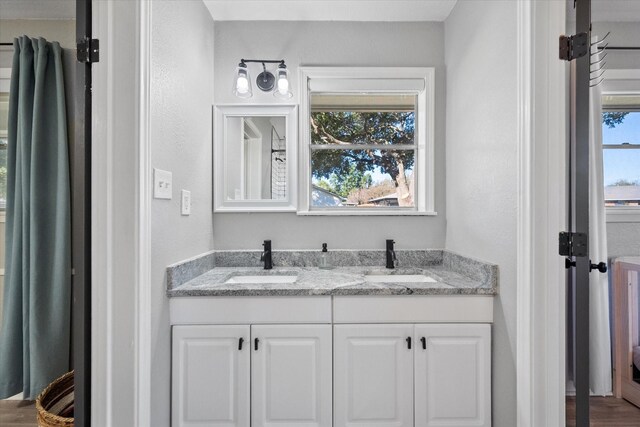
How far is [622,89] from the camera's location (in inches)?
63.2

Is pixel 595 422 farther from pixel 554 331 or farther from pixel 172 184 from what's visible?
pixel 172 184

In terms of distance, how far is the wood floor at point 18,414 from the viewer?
153cm

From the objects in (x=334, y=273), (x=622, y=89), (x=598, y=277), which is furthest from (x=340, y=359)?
(x=622, y=89)

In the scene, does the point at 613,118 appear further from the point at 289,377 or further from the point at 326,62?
the point at 289,377

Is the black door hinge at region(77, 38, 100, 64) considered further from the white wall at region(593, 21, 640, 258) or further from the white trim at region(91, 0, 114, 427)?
the white wall at region(593, 21, 640, 258)

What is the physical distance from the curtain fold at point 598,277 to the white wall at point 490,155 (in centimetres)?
44

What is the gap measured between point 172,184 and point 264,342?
0.89m

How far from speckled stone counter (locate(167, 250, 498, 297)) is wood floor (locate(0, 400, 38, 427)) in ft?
2.84

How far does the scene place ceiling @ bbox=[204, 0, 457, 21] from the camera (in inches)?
81.3

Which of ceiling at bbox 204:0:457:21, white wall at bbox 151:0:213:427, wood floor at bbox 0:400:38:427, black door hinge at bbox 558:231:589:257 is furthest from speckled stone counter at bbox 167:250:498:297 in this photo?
ceiling at bbox 204:0:457:21

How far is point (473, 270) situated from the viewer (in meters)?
1.79

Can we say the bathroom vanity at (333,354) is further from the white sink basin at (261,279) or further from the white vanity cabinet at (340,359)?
the white sink basin at (261,279)

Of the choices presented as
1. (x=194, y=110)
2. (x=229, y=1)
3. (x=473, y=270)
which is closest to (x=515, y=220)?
(x=473, y=270)

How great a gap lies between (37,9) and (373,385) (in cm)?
217
